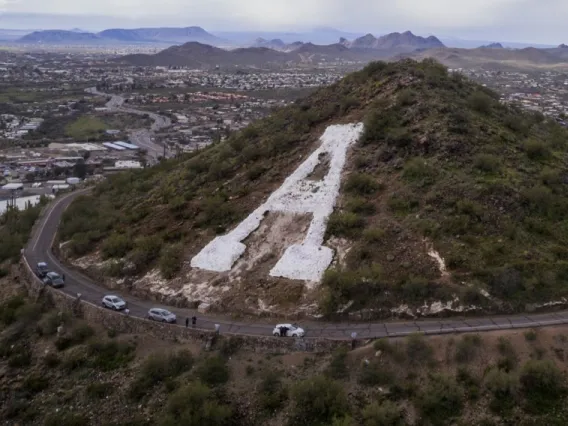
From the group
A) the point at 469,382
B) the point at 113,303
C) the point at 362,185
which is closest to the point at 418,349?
the point at 469,382

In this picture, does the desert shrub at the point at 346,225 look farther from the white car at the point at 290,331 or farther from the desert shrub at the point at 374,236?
the white car at the point at 290,331

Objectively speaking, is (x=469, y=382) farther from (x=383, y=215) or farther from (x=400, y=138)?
(x=400, y=138)

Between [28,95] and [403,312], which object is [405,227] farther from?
[28,95]

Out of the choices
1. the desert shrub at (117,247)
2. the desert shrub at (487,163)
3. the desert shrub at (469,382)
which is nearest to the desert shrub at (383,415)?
the desert shrub at (469,382)

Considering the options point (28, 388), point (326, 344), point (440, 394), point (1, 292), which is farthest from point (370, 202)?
point (1, 292)

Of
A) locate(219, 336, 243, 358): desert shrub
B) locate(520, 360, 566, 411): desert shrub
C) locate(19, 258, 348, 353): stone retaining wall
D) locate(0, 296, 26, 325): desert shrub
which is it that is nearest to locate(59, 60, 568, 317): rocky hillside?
locate(19, 258, 348, 353): stone retaining wall

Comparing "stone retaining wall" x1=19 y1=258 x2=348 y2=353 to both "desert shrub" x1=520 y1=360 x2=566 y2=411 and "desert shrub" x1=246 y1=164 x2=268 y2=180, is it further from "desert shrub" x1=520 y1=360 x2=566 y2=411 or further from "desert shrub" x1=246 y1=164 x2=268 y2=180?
"desert shrub" x1=246 y1=164 x2=268 y2=180
